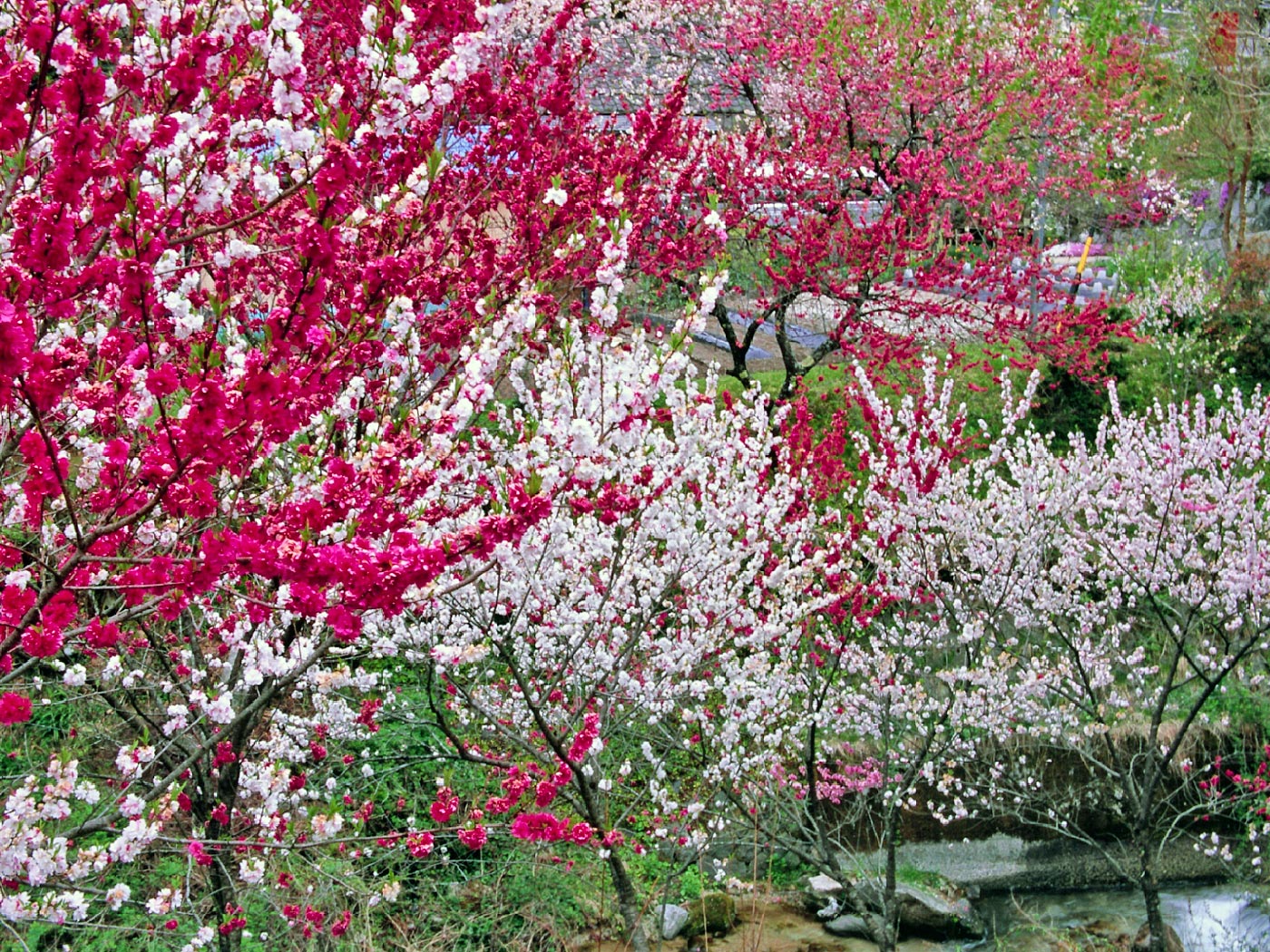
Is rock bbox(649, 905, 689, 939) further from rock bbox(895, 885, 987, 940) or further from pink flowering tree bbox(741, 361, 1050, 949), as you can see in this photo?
rock bbox(895, 885, 987, 940)

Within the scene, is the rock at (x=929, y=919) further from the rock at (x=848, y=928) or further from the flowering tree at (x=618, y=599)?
the flowering tree at (x=618, y=599)

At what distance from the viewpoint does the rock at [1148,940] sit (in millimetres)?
7225

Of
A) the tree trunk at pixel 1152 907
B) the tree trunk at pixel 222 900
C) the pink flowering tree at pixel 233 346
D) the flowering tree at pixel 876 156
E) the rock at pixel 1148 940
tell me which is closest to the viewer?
the pink flowering tree at pixel 233 346

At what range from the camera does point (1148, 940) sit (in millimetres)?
6988

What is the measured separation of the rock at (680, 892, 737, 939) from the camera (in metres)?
7.65

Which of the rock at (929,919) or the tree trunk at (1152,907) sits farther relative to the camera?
the rock at (929,919)

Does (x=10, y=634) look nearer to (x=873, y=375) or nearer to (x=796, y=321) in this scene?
(x=873, y=375)

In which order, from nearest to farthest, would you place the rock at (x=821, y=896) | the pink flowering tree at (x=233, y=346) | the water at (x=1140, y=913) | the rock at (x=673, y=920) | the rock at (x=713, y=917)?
the pink flowering tree at (x=233, y=346), the rock at (x=673, y=920), the rock at (x=713, y=917), the water at (x=1140, y=913), the rock at (x=821, y=896)

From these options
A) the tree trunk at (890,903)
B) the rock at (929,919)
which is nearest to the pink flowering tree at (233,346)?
the tree trunk at (890,903)

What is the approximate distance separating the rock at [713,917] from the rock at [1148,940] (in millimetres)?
2700

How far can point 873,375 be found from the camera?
11398 mm

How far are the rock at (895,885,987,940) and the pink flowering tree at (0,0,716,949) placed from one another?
4615 millimetres

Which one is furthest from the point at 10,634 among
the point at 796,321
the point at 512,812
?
the point at 796,321

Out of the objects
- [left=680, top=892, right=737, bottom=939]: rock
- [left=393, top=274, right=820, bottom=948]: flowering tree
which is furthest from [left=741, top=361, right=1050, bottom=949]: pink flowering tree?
[left=680, top=892, right=737, bottom=939]: rock
